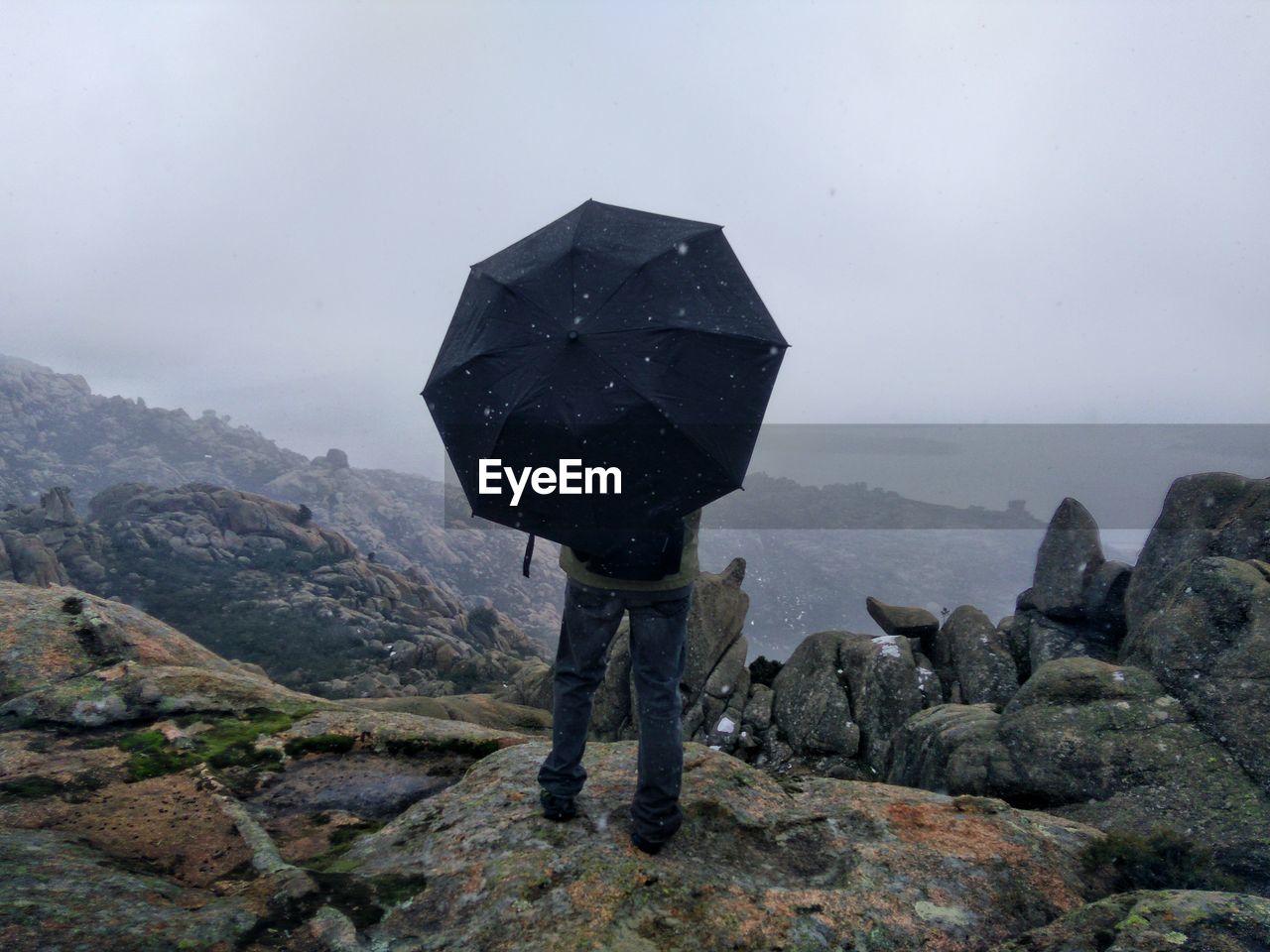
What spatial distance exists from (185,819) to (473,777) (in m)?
2.54

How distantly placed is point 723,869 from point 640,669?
1.68 m

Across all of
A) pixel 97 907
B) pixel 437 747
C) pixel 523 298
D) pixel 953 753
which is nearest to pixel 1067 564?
pixel 953 753

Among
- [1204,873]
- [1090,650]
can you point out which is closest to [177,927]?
[1204,873]

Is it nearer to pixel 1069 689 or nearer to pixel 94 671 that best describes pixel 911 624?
pixel 1069 689

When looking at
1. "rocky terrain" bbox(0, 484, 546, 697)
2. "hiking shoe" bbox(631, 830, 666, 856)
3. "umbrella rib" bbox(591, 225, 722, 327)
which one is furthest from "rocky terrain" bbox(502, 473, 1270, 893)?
"rocky terrain" bbox(0, 484, 546, 697)

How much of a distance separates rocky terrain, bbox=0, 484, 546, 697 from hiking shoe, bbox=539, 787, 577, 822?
76.5m

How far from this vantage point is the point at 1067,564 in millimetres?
19797

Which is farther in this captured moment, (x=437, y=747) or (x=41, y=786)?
(x=437, y=747)

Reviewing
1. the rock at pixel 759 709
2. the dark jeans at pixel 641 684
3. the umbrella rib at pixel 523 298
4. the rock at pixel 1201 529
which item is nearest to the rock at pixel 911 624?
the rock at pixel 759 709

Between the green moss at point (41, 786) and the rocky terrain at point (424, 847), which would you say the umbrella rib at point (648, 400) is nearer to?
the rocky terrain at point (424, 847)

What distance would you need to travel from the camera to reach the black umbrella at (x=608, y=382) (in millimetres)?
4914

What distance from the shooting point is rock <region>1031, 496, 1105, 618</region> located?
19.4 meters

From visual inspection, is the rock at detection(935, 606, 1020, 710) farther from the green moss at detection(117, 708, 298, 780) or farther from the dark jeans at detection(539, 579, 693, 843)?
the green moss at detection(117, 708, 298, 780)

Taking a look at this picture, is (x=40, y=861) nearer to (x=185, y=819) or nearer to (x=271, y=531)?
(x=185, y=819)
